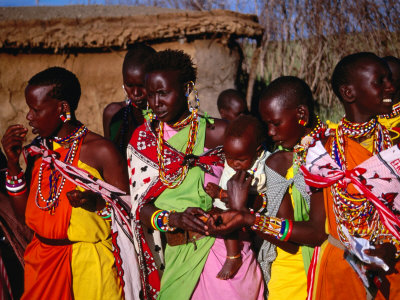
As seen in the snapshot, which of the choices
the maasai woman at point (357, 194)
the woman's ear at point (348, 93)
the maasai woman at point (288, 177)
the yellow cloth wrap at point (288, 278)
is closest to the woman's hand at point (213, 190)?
Result: the maasai woman at point (288, 177)

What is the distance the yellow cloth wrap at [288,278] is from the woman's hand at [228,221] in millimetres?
433

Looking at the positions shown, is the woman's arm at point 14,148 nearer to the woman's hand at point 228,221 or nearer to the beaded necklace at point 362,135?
the woman's hand at point 228,221

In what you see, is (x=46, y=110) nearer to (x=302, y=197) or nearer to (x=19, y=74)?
(x=302, y=197)

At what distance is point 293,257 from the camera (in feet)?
8.51

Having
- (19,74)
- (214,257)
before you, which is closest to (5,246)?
(214,257)

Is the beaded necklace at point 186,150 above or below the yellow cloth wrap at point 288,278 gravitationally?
above

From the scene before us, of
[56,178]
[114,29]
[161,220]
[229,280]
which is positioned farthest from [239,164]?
[114,29]

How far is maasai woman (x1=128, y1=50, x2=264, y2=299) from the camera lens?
260 centimetres

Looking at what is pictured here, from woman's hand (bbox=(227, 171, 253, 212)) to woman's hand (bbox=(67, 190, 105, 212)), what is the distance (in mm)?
1017

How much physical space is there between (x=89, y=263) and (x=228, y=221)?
1.12 metres

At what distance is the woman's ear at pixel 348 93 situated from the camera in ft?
7.68

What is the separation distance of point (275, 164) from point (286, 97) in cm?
43

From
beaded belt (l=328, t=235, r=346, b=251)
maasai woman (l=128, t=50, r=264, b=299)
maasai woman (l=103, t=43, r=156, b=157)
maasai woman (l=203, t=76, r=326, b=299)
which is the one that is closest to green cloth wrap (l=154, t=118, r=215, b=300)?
maasai woman (l=128, t=50, r=264, b=299)

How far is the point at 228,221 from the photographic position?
7.54ft
